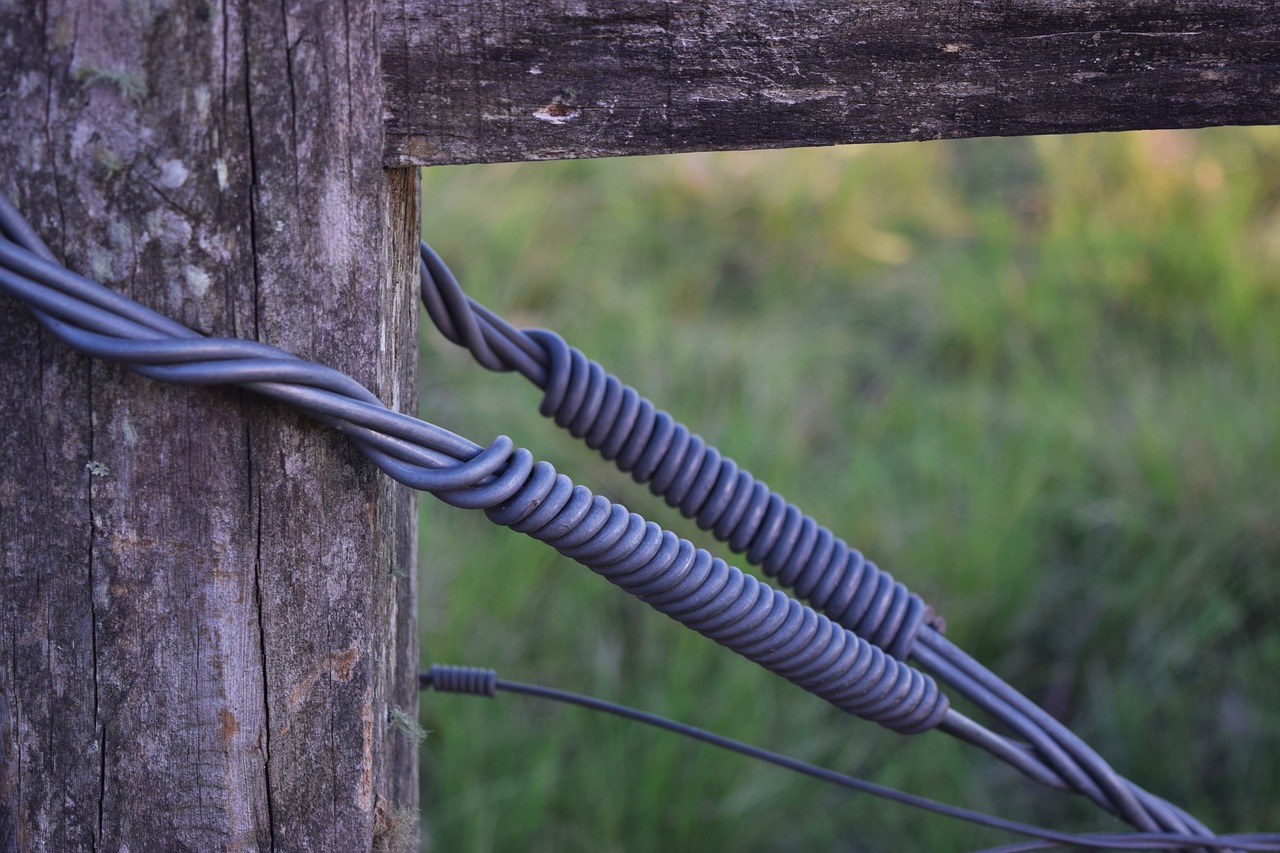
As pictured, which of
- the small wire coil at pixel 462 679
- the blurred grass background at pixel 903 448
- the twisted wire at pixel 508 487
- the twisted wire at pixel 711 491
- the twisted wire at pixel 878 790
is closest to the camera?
the twisted wire at pixel 508 487

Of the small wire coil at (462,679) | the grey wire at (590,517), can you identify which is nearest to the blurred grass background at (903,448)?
the small wire coil at (462,679)

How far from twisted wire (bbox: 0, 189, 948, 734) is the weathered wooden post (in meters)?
0.04

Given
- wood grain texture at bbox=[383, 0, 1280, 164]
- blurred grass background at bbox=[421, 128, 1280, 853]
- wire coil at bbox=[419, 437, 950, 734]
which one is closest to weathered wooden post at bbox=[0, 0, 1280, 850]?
wood grain texture at bbox=[383, 0, 1280, 164]

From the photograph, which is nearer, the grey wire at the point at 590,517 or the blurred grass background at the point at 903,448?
the grey wire at the point at 590,517

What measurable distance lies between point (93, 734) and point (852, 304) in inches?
133

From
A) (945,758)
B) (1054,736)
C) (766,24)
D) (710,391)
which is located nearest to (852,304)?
(710,391)

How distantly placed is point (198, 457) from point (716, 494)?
0.42m

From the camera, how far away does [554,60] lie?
693mm

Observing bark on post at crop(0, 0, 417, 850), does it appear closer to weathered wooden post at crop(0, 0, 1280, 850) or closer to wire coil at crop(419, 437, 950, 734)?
weathered wooden post at crop(0, 0, 1280, 850)

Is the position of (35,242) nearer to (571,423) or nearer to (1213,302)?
(571,423)

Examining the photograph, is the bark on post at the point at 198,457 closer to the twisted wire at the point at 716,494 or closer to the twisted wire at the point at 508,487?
the twisted wire at the point at 508,487

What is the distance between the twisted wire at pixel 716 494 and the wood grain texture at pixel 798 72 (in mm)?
260

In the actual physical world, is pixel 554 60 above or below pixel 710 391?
above

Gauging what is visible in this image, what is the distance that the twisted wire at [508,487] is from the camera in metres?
0.64
